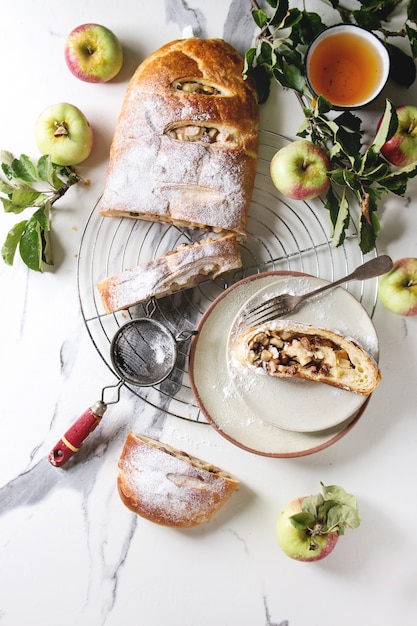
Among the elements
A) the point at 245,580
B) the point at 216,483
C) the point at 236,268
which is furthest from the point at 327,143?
the point at 245,580

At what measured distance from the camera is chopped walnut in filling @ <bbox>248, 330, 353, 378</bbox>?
2.41m

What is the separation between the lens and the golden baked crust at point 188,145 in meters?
2.47

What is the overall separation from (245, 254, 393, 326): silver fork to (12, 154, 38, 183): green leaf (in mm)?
992

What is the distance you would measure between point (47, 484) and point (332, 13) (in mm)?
2165

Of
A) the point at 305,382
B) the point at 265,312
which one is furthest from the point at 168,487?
the point at 265,312

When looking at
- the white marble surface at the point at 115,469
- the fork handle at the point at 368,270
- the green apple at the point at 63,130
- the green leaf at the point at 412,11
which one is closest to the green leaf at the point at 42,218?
the white marble surface at the point at 115,469

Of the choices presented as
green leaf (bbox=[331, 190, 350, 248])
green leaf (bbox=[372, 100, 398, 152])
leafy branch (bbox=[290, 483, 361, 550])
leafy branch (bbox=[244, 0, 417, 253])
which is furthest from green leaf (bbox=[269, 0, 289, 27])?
leafy branch (bbox=[290, 483, 361, 550])

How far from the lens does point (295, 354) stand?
2.42m

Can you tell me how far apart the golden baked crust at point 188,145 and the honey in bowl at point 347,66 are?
11.5 inches

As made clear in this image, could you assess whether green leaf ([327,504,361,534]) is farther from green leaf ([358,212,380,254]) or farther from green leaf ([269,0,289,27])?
green leaf ([269,0,289,27])

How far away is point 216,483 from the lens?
8.24 feet

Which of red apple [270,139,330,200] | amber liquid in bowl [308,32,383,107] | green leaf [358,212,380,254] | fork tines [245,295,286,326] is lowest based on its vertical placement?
fork tines [245,295,286,326]

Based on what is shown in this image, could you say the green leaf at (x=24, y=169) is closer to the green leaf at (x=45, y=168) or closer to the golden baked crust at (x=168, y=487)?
the green leaf at (x=45, y=168)

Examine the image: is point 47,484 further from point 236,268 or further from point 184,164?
point 184,164
